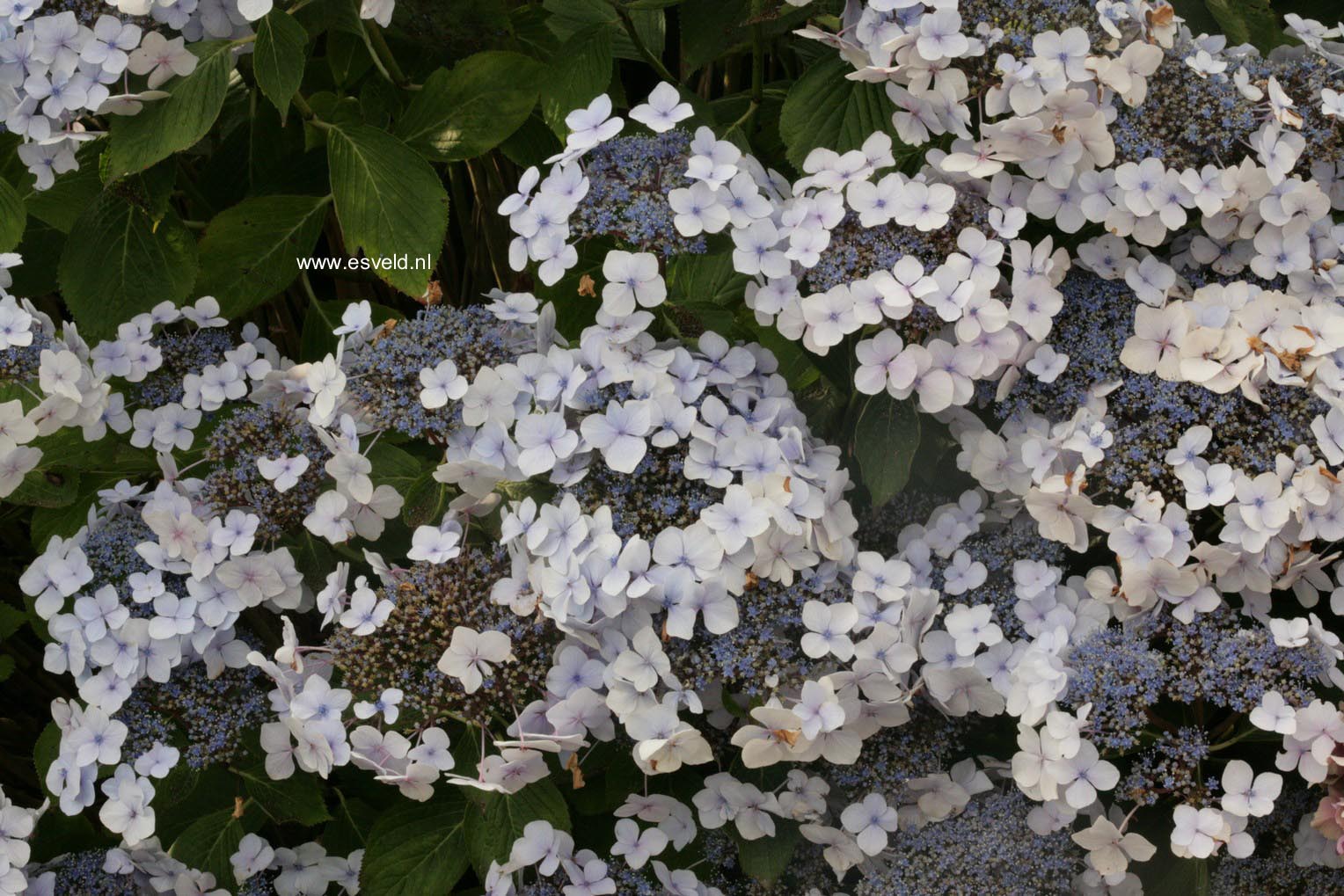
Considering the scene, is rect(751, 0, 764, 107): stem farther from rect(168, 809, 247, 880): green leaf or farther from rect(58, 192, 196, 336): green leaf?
rect(168, 809, 247, 880): green leaf

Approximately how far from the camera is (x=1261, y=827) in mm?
1132

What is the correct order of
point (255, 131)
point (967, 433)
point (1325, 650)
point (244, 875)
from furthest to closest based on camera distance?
point (255, 131) → point (244, 875) → point (967, 433) → point (1325, 650)

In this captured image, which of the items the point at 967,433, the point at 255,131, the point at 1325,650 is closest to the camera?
the point at 1325,650

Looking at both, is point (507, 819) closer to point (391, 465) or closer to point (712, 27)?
point (391, 465)

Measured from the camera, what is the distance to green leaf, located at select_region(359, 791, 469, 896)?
114 cm

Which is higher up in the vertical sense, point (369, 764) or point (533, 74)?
point (533, 74)

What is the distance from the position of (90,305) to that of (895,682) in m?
0.79

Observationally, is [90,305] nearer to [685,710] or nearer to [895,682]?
[685,710]

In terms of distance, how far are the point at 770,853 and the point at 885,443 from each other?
33 cm

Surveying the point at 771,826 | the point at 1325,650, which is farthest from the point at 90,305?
the point at 1325,650

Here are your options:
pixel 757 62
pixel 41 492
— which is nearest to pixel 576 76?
pixel 757 62

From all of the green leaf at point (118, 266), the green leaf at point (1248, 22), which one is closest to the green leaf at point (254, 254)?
the green leaf at point (118, 266)

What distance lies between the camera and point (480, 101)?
126cm

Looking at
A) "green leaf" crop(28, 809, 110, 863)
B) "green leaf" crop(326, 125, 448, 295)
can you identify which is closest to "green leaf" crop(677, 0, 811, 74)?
"green leaf" crop(326, 125, 448, 295)
